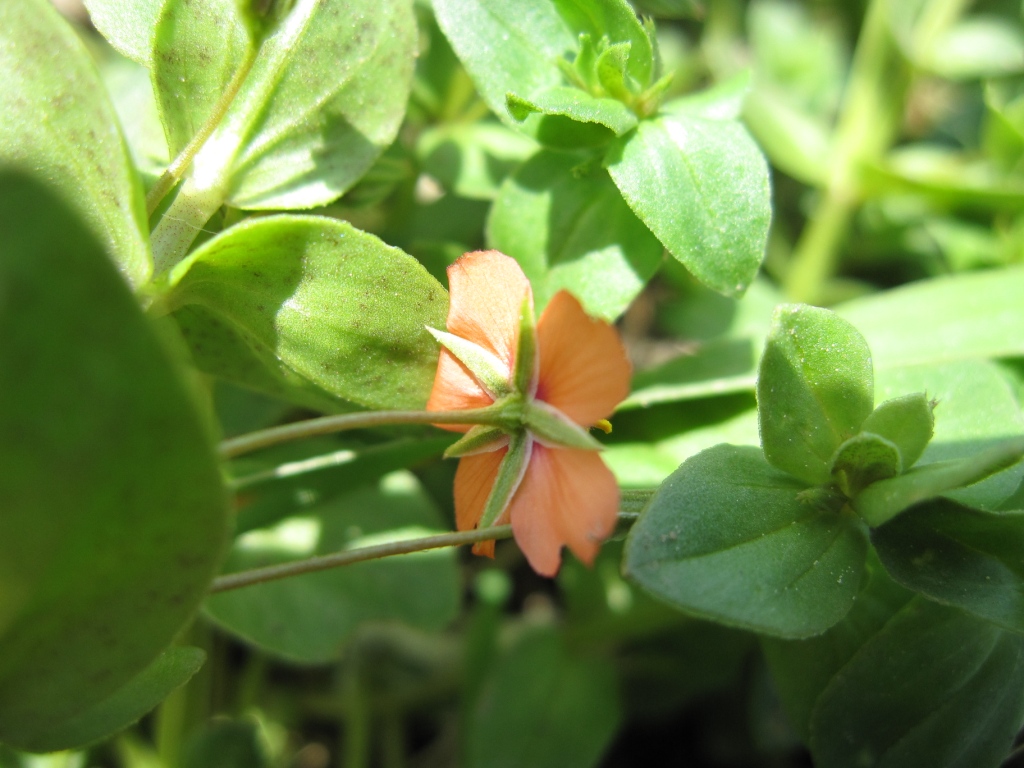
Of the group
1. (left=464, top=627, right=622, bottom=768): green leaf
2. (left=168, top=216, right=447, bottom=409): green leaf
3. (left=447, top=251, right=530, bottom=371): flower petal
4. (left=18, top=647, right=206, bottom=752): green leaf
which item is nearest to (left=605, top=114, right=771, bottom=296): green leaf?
(left=447, top=251, right=530, bottom=371): flower petal

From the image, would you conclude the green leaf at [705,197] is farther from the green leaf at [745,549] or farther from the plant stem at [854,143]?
the plant stem at [854,143]

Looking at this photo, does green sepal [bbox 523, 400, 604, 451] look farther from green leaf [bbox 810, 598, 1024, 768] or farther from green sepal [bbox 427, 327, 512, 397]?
green leaf [bbox 810, 598, 1024, 768]

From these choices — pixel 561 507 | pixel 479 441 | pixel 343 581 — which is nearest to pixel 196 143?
pixel 479 441

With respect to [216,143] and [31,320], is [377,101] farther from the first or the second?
[31,320]

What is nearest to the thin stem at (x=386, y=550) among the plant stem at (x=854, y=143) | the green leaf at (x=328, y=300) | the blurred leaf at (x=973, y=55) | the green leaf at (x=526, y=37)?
the green leaf at (x=328, y=300)

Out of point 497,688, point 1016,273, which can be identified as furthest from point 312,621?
point 1016,273

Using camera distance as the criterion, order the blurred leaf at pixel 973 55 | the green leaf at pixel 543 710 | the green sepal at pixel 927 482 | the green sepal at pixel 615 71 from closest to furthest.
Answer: the green sepal at pixel 927 482
the green sepal at pixel 615 71
the green leaf at pixel 543 710
the blurred leaf at pixel 973 55
